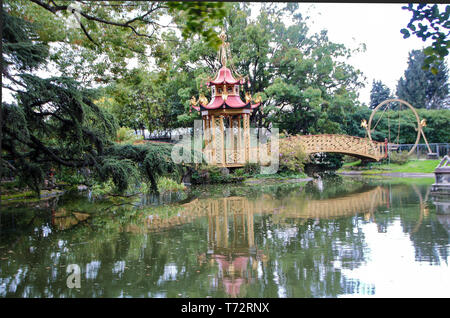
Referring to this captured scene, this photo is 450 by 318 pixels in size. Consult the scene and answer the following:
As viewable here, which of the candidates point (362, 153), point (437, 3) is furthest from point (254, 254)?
point (362, 153)

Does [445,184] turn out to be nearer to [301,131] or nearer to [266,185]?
[266,185]

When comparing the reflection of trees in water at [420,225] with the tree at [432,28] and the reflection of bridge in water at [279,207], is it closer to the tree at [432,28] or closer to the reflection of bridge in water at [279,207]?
the reflection of bridge in water at [279,207]

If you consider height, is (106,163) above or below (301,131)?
below

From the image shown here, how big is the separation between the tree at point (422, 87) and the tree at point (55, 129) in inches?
984

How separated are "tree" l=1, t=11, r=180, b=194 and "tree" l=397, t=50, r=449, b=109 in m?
25.0

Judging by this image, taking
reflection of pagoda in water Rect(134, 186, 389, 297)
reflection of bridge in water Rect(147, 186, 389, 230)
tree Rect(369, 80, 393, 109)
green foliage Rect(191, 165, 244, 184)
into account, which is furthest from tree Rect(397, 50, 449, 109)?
reflection of bridge in water Rect(147, 186, 389, 230)

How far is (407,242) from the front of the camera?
4738mm

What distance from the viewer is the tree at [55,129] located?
211 inches

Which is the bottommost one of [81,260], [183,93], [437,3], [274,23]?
[81,260]

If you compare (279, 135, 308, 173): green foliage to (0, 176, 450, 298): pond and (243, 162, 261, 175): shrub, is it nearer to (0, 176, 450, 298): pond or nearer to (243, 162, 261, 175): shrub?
(243, 162, 261, 175): shrub

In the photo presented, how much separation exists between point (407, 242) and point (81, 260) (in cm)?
371

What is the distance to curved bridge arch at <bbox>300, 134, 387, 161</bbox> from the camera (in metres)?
16.7

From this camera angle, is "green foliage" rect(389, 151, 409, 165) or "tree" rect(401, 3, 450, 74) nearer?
"tree" rect(401, 3, 450, 74)

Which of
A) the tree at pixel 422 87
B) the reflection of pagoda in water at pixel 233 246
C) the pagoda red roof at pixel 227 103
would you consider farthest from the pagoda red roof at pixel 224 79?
the tree at pixel 422 87
